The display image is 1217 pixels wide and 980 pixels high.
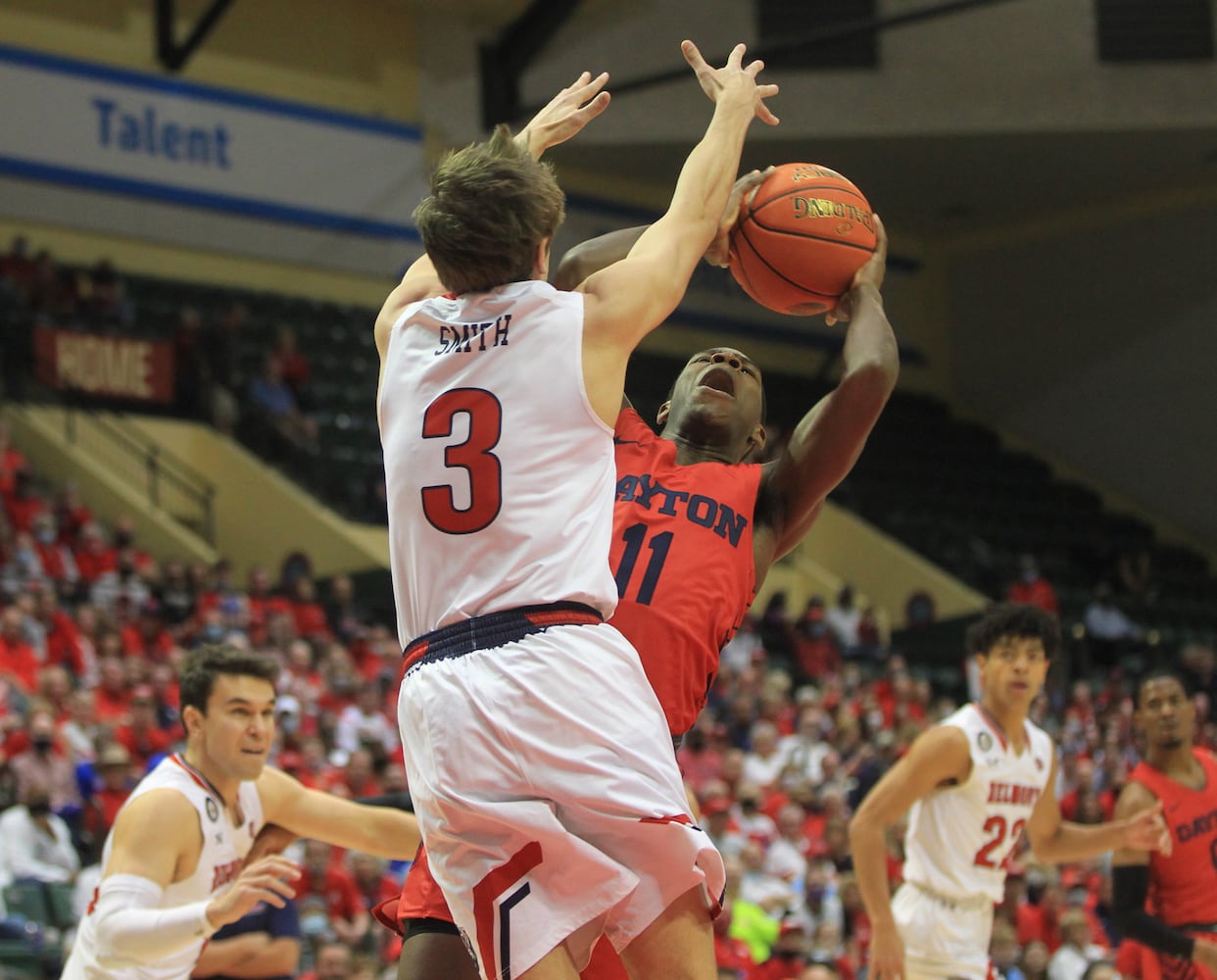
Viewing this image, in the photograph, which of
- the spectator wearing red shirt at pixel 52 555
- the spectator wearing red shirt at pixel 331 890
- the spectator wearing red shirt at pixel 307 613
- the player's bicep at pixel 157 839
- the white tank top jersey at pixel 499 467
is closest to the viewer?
the white tank top jersey at pixel 499 467

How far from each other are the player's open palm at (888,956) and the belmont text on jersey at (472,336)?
117 inches

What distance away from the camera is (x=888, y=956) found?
5.25 metres

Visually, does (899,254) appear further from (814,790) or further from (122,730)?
(122,730)

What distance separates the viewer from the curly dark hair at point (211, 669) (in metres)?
4.76

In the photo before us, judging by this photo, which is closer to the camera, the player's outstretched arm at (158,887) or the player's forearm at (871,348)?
the player's forearm at (871,348)

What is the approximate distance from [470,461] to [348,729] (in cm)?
839

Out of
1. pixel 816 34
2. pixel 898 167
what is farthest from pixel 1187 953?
pixel 898 167

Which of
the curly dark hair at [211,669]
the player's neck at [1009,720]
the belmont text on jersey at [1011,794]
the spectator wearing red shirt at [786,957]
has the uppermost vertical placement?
the curly dark hair at [211,669]

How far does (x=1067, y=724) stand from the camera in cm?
1541

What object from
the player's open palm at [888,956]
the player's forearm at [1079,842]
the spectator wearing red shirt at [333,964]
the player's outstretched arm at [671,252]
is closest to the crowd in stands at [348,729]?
the spectator wearing red shirt at [333,964]

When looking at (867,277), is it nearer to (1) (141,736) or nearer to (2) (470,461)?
(2) (470,461)

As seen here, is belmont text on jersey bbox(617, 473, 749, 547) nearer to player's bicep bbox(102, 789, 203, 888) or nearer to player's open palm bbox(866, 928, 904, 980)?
player's bicep bbox(102, 789, 203, 888)

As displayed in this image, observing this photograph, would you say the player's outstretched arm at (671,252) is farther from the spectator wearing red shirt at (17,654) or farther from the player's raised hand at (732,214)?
the spectator wearing red shirt at (17,654)

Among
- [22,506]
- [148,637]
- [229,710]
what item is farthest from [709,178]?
[22,506]
